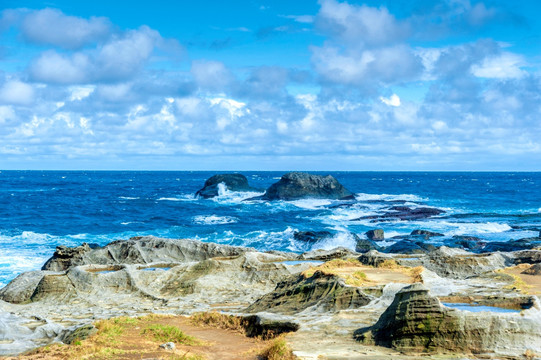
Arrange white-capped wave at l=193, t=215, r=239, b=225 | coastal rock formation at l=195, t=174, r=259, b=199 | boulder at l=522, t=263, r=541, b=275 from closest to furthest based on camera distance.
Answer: boulder at l=522, t=263, r=541, b=275
white-capped wave at l=193, t=215, r=239, b=225
coastal rock formation at l=195, t=174, r=259, b=199

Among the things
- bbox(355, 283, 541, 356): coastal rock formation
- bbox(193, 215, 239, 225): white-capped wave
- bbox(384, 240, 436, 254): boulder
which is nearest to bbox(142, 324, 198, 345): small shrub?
bbox(355, 283, 541, 356): coastal rock formation

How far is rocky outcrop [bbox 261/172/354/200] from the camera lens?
7812 cm

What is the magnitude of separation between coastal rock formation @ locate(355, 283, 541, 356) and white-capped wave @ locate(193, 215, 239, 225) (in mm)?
45644

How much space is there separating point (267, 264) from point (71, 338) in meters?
11.9

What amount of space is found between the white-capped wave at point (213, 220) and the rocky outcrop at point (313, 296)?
38981 mm

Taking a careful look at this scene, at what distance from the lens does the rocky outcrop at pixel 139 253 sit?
86.7 feet

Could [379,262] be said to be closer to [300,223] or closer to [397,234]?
[397,234]

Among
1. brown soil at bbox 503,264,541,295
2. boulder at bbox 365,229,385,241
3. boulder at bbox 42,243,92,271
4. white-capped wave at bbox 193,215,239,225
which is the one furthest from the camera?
white-capped wave at bbox 193,215,239,225

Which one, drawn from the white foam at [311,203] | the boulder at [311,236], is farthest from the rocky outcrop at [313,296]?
the white foam at [311,203]

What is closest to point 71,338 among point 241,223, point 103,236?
point 103,236

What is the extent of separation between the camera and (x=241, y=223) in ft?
183

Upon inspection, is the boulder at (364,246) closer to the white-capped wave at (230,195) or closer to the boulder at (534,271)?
the boulder at (534,271)

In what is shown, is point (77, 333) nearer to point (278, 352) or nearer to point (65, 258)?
point (278, 352)

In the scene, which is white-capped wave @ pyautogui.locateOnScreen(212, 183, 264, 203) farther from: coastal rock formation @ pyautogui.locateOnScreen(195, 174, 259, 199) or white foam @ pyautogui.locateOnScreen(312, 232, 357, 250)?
white foam @ pyautogui.locateOnScreen(312, 232, 357, 250)
